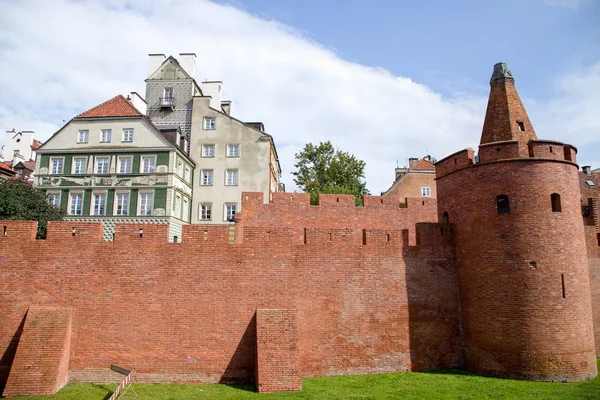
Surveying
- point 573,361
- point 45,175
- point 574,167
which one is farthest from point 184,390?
point 45,175

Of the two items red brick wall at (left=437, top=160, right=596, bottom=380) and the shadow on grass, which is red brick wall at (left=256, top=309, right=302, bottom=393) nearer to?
the shadow on grass

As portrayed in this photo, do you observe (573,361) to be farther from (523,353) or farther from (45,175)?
(45,175)

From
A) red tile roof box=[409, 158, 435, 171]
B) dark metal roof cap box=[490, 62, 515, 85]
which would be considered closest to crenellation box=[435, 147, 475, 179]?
dark metal roof cap box=[490, 62, 515, 85]

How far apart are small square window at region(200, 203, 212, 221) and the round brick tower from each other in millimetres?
19338

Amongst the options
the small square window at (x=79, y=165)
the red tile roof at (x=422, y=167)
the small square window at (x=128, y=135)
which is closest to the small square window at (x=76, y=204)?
the small square window at (x=79, y=165)

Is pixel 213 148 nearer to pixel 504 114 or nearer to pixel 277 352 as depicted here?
pixel 504 114

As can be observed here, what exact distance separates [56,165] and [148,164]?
626 cm

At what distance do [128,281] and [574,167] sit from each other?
44.2 feet

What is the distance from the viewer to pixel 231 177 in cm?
2847

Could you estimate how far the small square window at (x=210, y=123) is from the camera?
1148 inches

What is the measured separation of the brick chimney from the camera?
12.9 meters

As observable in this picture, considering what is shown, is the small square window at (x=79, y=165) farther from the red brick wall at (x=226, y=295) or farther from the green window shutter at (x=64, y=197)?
the red brick wall at (x=226, y=295)

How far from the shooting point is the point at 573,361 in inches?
434

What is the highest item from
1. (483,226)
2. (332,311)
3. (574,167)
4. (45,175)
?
(45,175)
